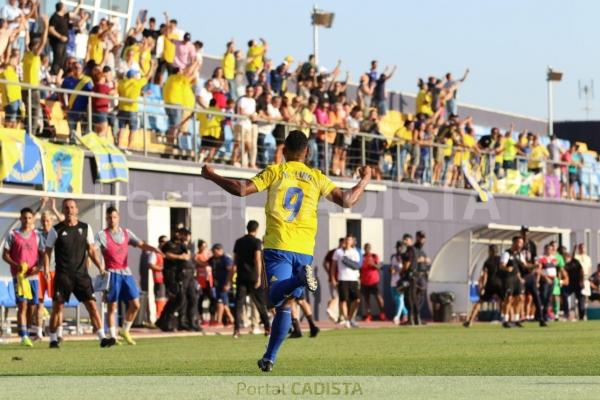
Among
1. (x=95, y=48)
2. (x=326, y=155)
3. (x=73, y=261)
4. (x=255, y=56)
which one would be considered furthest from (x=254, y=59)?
(x=73, y=261)

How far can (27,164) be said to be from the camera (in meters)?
24.2

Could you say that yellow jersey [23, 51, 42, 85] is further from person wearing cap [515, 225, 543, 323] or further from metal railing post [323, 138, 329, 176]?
person wearing cap [515, 225, 543, 323]

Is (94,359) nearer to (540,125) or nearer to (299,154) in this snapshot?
(299,154)

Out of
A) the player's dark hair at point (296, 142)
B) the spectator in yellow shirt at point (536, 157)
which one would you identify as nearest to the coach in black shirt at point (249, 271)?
the player's dark hair at point (296, 142)

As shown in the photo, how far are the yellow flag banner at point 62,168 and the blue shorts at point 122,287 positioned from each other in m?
3.96

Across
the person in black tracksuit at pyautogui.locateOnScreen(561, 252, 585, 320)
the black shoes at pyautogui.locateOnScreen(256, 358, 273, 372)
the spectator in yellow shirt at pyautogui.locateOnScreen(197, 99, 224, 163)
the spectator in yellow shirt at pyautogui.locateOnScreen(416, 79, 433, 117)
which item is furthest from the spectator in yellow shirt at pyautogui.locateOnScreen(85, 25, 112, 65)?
the black shoes at pyautogui.locateOnScreen(256, 358, 273, 372)

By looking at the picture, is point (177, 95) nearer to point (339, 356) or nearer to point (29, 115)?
point (29, 115)

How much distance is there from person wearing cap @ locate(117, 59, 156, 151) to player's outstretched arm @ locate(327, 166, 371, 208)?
14923 mm

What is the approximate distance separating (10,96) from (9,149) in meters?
1.45

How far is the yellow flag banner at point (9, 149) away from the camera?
78.0 ft

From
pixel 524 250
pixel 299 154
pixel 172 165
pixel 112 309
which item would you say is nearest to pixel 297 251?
pixel 299 154

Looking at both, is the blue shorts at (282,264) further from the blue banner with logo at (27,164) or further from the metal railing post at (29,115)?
the metal railing post at (29,115)

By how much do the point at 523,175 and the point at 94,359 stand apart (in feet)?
88.5

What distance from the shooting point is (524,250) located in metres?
30.8
